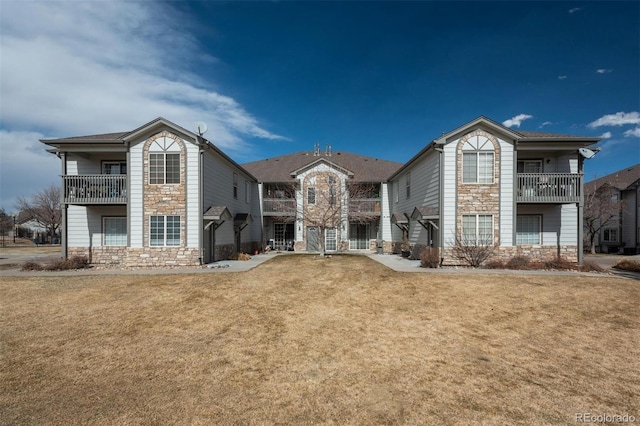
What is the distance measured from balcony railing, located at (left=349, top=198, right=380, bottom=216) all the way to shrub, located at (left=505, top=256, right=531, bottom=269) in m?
10.8

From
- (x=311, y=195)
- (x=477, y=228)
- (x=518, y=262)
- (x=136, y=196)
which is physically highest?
(x=311, y=195)

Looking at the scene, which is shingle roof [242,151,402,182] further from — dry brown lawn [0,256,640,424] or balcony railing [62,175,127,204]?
dry brown lawn [0,256,640,424]

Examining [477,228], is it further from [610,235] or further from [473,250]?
[610,235]

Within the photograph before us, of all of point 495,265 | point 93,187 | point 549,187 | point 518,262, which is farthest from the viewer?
point 93,187

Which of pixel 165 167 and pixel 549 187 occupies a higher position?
pixel 165 167

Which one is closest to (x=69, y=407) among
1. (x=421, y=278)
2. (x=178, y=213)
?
(x=421, y=278)

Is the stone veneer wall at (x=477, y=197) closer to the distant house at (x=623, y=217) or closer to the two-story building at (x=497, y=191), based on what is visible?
the two-story building at (x=497, y=191)

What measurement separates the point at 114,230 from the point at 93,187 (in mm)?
2672

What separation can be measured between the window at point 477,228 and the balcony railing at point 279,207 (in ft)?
42.2

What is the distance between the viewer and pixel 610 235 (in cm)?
3059

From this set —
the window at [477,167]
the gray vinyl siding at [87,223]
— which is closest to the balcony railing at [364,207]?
the window at [477,167]

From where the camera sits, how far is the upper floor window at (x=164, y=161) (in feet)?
52.1

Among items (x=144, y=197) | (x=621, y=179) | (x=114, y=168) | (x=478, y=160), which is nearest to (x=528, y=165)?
(x=478, y=160)

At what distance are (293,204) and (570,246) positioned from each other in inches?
726
